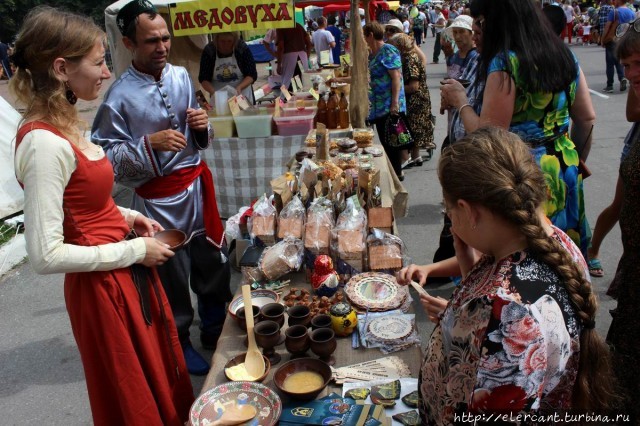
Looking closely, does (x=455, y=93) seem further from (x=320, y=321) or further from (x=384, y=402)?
→ (x=384, y=402)

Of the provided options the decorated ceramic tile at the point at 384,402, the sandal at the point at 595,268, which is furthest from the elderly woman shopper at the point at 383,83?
the decorated ceramic tile at the point at 384,402

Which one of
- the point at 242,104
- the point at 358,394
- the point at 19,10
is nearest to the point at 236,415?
the point at 358,394

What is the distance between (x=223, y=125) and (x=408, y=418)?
3.72 metres

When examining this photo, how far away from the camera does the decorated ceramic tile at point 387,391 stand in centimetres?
151

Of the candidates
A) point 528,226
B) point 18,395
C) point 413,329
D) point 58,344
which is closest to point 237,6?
point 58,344

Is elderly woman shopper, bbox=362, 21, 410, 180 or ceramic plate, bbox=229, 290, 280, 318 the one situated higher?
elderly woman shopper, bbox=362, 21, 410, 180

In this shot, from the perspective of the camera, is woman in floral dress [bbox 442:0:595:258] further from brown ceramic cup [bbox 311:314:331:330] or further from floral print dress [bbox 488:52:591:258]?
brown ceramic cup [bbox 311:314:331:330]

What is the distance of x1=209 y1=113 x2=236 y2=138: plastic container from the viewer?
4621mm

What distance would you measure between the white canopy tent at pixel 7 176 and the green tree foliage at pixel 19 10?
25.5 m

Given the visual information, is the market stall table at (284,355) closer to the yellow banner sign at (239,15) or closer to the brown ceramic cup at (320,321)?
the brown ceramic cup at (320,321)

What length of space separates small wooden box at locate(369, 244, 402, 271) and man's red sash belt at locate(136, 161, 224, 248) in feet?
3.24

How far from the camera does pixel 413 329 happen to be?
1802 mm

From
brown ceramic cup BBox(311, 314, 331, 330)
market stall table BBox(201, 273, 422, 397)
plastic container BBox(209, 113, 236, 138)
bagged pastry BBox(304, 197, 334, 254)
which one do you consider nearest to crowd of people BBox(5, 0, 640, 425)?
market stall table BBox(201, 273, 422, 397)

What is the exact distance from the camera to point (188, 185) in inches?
102
